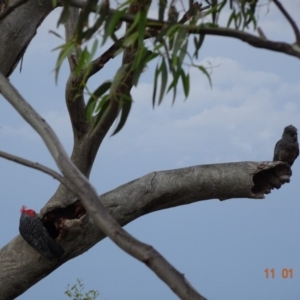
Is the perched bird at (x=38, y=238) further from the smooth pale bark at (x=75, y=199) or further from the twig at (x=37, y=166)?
the twig at (x=37, y=166)

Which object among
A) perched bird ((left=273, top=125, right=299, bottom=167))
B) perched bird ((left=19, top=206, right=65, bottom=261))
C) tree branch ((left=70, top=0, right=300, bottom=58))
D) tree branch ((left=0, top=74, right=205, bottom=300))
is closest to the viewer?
tree branch ((left=0, top=74, right=205, bottom=300))

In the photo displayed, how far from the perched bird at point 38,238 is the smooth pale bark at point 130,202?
5 cm

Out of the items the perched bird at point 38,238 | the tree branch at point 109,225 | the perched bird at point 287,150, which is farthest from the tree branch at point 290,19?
the perched bird at point 287,150

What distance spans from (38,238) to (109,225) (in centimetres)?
159

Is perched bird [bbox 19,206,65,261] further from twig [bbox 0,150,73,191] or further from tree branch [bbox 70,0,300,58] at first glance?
tree branch [bbox 70,0,300,58]

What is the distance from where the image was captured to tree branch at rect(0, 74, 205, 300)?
6.31ft

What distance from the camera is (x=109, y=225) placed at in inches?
77.5

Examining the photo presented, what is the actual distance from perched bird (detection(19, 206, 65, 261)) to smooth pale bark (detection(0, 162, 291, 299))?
0.16 ft

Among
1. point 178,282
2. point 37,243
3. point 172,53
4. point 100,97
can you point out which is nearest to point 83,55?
point 100,97

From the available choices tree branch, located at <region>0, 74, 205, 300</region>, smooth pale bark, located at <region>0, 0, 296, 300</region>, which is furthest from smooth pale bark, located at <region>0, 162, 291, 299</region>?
tree branch, located at <region>0, 74, 205, 300</region>

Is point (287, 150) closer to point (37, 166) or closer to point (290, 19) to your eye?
point (290, 19)

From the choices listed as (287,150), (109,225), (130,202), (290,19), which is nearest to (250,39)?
(290,19)

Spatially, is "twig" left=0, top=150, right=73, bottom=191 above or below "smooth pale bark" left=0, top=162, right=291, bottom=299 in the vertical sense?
below

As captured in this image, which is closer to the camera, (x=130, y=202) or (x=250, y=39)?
(x=250, y=39)
